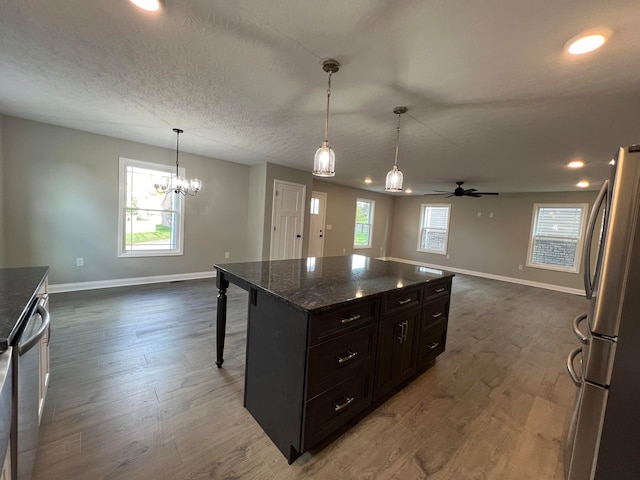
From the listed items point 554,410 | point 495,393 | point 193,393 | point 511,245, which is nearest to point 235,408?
point 193,393

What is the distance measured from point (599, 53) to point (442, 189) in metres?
5.68

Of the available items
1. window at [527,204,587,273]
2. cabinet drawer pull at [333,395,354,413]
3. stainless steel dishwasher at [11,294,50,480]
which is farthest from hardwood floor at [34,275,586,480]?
window at [527,204,587,273]

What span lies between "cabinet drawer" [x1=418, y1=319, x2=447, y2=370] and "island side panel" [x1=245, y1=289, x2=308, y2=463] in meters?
1.21

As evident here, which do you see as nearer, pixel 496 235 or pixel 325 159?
pixel 325 159

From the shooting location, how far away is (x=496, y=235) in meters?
7.07

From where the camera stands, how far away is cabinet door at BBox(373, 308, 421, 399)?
5.85 feet

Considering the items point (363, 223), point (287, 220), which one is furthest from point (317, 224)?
point (363, 223)

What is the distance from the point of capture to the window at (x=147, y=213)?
169 inches

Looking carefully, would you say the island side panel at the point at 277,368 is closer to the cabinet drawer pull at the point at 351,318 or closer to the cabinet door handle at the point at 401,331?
the cabinet drawer pull at the point at 351,318

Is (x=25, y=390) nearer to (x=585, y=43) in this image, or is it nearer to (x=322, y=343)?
(x=322, y=343)

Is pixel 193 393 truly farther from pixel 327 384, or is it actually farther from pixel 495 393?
pixel 495 393

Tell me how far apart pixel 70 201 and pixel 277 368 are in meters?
4.21

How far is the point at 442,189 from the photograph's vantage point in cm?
700

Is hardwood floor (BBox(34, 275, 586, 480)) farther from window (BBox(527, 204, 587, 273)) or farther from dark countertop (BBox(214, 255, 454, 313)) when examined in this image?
window (BBox(527, 204, 587, 273))
